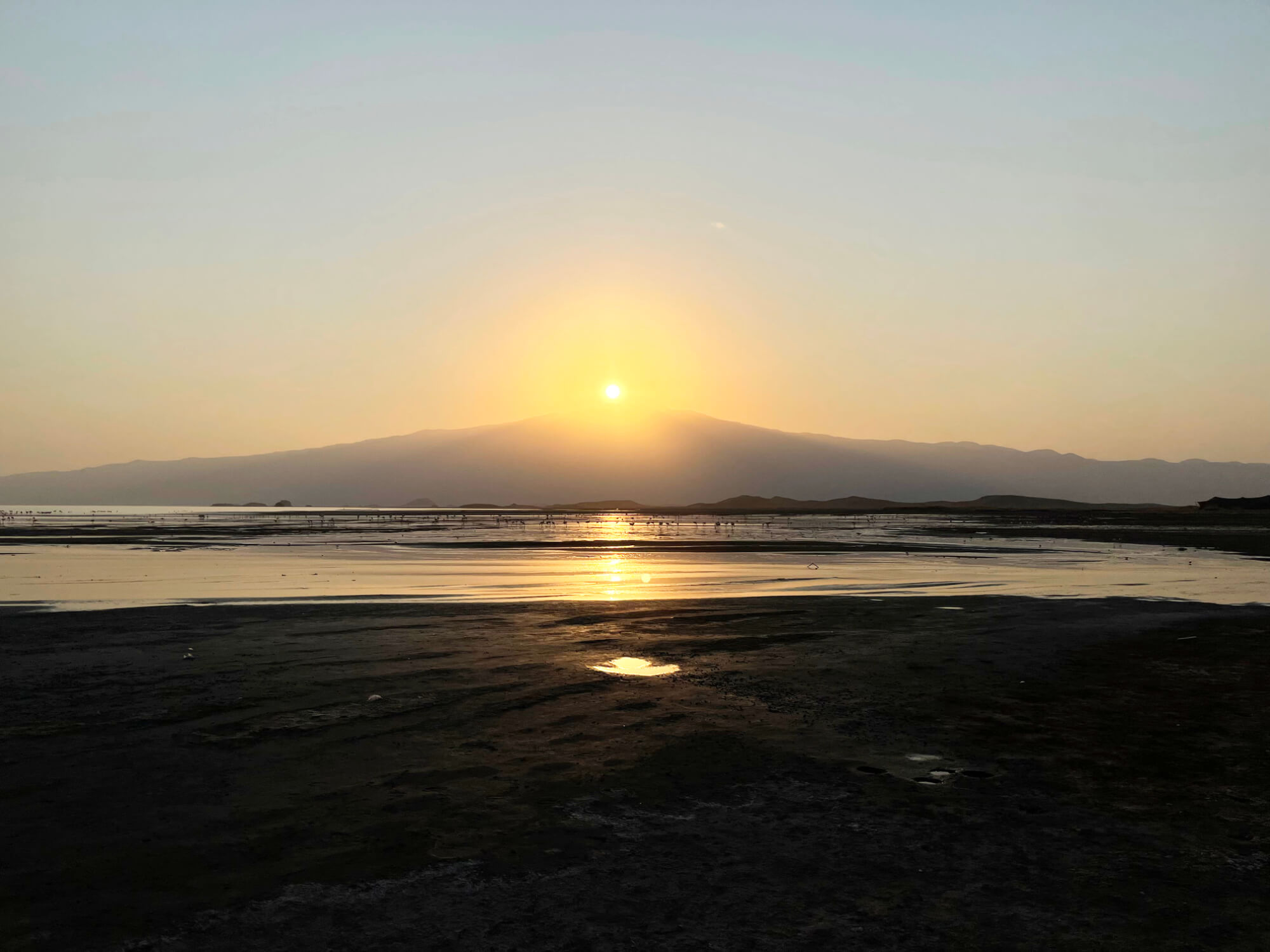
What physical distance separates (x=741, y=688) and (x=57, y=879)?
9.30 m

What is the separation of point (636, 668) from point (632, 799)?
23.0 ft

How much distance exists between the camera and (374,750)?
1057 cm

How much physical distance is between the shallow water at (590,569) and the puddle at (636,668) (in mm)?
10486

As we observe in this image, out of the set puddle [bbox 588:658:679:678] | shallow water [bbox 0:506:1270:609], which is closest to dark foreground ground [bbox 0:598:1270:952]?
puddle [bbox 588:658:679:678]

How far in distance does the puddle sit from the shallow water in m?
10.5

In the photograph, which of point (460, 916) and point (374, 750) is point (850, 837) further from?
point (374, 750)

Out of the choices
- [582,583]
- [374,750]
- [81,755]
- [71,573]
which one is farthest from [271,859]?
[71,573]

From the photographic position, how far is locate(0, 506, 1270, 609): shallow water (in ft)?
95.2

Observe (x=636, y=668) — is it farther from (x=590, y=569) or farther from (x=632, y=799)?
(x=590, y=569)

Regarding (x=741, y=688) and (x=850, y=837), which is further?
(x=741, y=688)

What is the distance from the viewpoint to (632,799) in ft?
29.4

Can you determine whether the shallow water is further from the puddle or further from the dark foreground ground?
the dark foreground ground

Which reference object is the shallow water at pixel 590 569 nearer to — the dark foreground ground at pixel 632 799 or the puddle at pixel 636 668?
the puddle at pixel 636 668

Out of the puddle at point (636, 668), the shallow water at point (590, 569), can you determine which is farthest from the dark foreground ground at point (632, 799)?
the shallow water at point (590, 569)
